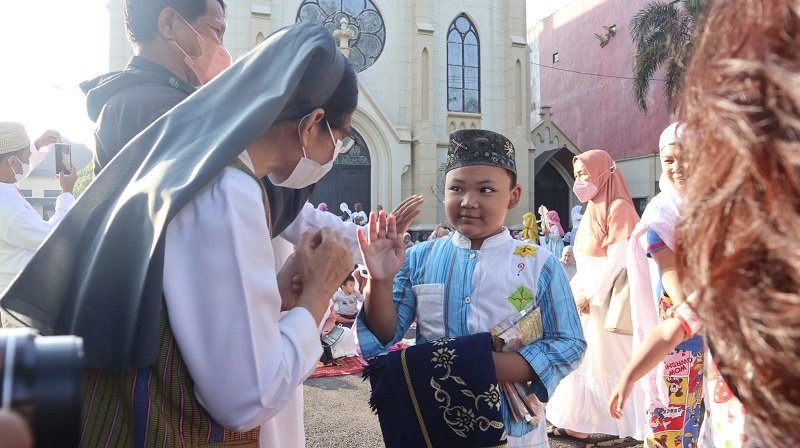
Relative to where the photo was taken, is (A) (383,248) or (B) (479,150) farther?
(B) (479,150)

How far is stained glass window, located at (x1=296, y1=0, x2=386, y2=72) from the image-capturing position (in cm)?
1638

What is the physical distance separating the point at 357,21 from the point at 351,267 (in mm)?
16390

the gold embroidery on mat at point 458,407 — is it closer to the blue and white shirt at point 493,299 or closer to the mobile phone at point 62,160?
the blue and white shirt at point 493,299

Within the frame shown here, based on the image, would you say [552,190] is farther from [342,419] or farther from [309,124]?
[309,124]

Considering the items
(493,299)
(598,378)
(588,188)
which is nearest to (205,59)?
(493,299)

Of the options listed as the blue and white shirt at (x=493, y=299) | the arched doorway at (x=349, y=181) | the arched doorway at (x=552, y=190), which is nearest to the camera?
the blue and white shirt at (x=493, y=299)

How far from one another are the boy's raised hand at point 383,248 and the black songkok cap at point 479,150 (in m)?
0.49

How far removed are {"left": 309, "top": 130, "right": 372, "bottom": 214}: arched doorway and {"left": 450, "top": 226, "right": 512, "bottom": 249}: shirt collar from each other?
14.2m

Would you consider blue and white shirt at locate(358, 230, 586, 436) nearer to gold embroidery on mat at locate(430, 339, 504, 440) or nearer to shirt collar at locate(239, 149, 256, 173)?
gold embroidery on mat at locate(430, 339, 504, 440)

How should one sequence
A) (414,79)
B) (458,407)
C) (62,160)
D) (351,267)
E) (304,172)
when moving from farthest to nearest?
(414,79) < (62,160) < (458,407) < (304,172) < (351,267)

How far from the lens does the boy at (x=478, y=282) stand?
1.98 metres

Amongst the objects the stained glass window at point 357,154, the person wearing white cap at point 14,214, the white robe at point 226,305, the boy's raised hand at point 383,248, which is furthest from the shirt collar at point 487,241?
the stained glass window at point 357,154

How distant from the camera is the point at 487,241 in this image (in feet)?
7.47

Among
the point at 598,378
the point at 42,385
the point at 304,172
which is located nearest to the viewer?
the point at 42,385
